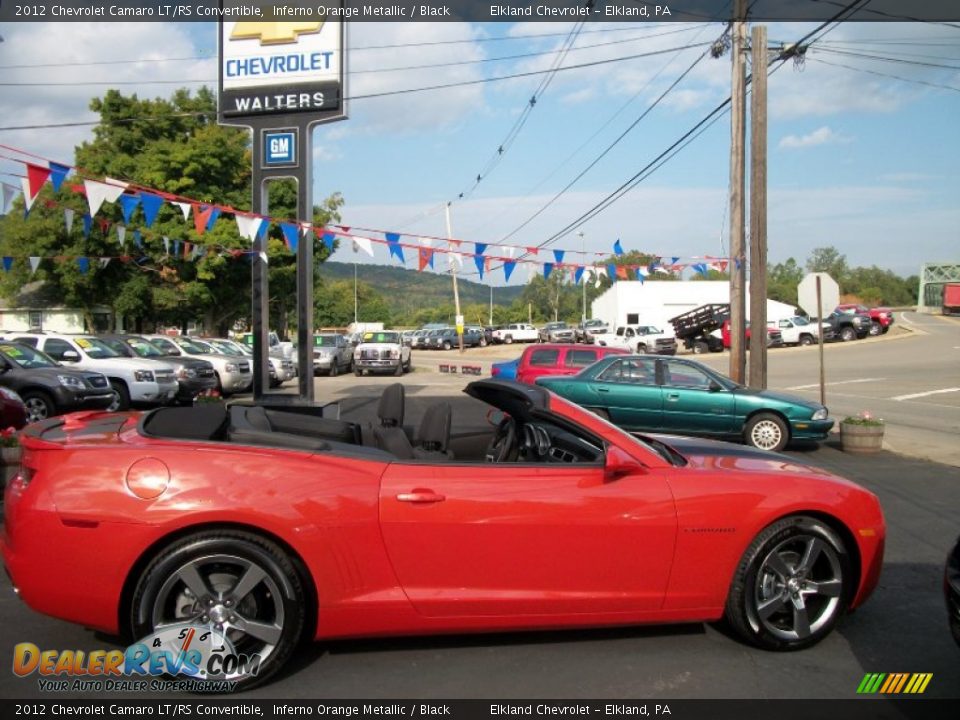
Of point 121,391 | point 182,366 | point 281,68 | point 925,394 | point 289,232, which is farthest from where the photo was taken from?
point 925,394

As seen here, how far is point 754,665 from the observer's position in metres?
3.88

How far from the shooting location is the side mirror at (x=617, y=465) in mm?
3805

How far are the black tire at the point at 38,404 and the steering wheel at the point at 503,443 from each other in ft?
35.7

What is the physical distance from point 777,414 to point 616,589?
859 cm

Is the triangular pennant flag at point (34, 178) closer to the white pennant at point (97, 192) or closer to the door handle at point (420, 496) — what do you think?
the white pennant at point (97, 192)

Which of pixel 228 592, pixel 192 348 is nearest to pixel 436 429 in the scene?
pixel 228 592

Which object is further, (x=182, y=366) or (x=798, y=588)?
(x=182, y=366)

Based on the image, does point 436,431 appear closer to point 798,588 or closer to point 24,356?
point 798,588

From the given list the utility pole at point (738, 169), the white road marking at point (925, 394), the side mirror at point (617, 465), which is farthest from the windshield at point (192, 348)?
the side mirror at point (617, 465)

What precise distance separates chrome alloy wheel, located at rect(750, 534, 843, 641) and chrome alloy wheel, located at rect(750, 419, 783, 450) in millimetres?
7769

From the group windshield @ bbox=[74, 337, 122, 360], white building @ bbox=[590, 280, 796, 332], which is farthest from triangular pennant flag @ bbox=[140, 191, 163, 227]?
white building @ bbox=[590, 280, 796, 332]

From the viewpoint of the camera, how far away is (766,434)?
1161 centimetres

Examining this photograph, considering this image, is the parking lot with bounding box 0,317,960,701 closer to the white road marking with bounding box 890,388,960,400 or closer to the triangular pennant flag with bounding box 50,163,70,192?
the triangular pennant flag with bounding box 50,163,70,192

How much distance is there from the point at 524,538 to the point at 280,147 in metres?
11.1
